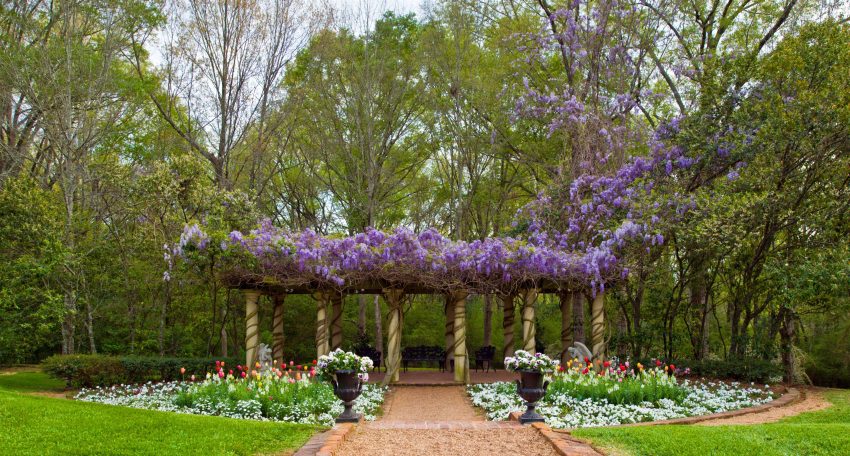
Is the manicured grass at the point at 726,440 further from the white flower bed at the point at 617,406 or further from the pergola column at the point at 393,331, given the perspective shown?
A: the pergola column at the point at 393,331

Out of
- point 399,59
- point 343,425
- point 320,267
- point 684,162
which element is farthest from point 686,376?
point 399,59

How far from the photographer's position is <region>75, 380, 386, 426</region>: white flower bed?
8602 millimetres

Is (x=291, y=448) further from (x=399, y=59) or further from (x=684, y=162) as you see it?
(x=399, y=59)

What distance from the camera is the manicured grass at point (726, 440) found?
584cm

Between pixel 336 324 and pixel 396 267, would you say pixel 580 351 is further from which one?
pixel 336 324

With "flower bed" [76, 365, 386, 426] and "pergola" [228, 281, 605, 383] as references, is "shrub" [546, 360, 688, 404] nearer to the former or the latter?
"flower bed" [76, 365, 386, 426]

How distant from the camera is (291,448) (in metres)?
6.14

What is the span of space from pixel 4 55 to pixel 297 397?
11.7 metres

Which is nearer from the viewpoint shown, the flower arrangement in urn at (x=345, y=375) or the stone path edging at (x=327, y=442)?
the stone path edging at (x=327, y=442)

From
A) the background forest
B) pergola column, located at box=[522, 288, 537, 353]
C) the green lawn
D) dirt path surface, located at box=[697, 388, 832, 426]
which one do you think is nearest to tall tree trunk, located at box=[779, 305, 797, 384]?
the background forest

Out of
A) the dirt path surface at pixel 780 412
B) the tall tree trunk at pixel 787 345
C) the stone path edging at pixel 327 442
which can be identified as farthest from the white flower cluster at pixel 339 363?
the tall tree trunk at pixel 787 345

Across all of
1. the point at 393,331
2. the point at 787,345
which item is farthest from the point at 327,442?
the point at 787,345

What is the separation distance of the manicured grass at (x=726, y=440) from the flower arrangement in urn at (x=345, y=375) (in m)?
2.65

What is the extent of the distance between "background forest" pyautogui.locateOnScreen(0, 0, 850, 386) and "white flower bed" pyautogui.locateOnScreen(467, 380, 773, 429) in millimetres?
2035
